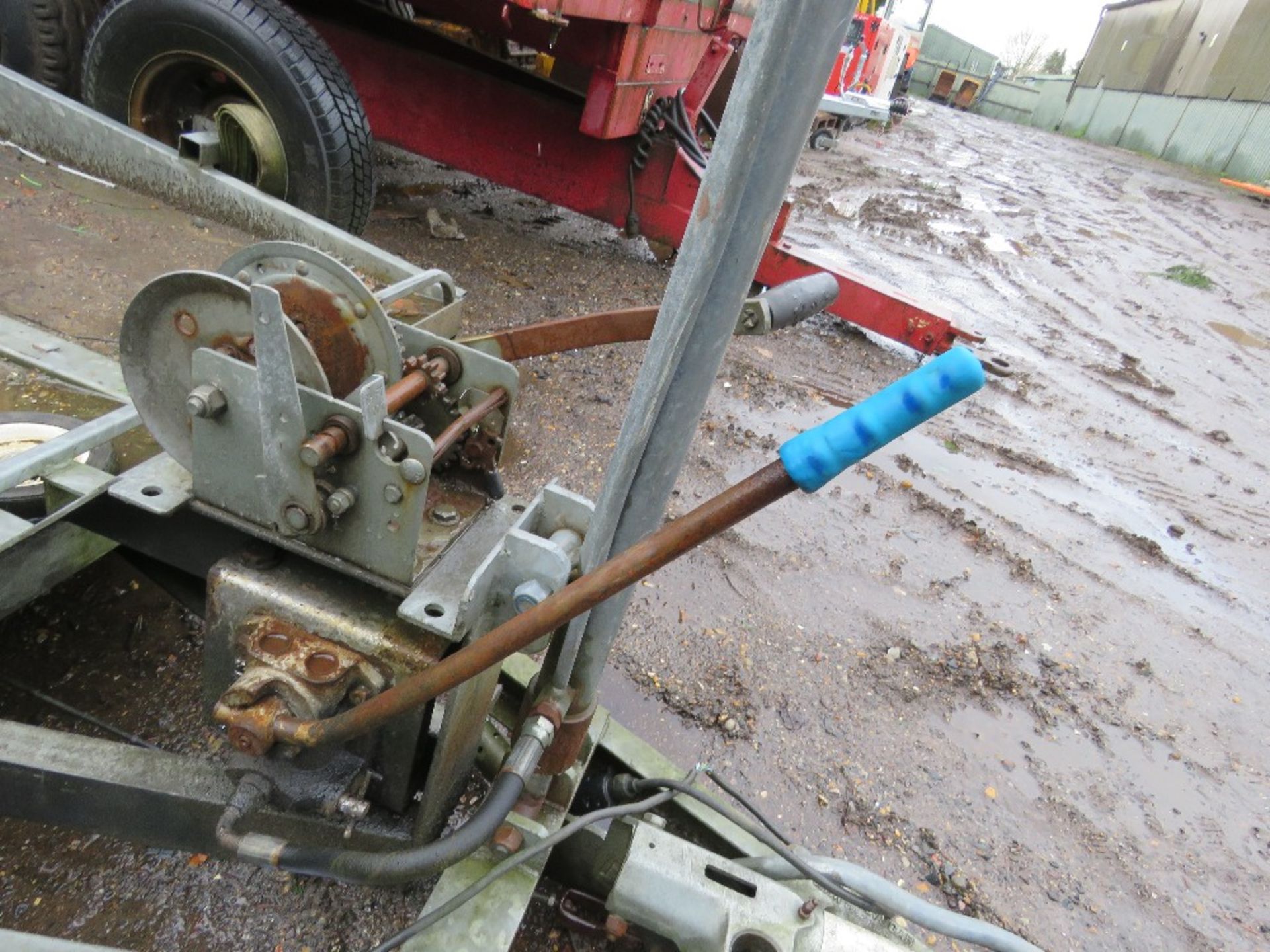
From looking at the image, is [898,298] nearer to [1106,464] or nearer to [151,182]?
[1106,464]

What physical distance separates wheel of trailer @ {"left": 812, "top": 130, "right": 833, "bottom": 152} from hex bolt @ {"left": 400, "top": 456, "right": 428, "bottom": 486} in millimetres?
13037

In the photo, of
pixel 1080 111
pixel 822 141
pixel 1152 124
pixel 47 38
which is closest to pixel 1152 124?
pixel 1152 124

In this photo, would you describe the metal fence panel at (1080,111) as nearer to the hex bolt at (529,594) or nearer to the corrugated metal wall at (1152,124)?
the corrugated metal wall at (1152,124)

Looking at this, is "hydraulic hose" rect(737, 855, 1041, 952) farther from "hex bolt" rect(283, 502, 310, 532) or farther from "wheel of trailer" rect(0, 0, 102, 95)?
"wheel of trailer" rect(0, 0, 102, 95)

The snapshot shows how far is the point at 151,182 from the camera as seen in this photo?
2941 mm

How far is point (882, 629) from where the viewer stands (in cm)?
261

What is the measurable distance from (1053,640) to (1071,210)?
34.2ft

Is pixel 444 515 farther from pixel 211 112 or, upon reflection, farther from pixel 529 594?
pixel 211 112

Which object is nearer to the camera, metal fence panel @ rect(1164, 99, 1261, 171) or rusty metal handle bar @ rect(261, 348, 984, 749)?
rusty metal handle bar @ rect(261, 348, 984, 749)

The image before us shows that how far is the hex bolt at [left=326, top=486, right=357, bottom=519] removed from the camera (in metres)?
1.05

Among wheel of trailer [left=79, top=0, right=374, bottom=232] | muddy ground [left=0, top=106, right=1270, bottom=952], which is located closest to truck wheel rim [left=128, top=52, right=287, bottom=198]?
wheel of trailer [left=79, top=0, right=374, bottom=232]

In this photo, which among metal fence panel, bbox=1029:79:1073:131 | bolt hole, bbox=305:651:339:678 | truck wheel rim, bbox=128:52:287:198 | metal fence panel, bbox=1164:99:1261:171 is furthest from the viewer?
metal fence panel, bbox=1029:79:1073:131

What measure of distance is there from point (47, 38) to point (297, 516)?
3540 mm

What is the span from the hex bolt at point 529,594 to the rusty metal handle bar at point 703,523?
0.11 meters
